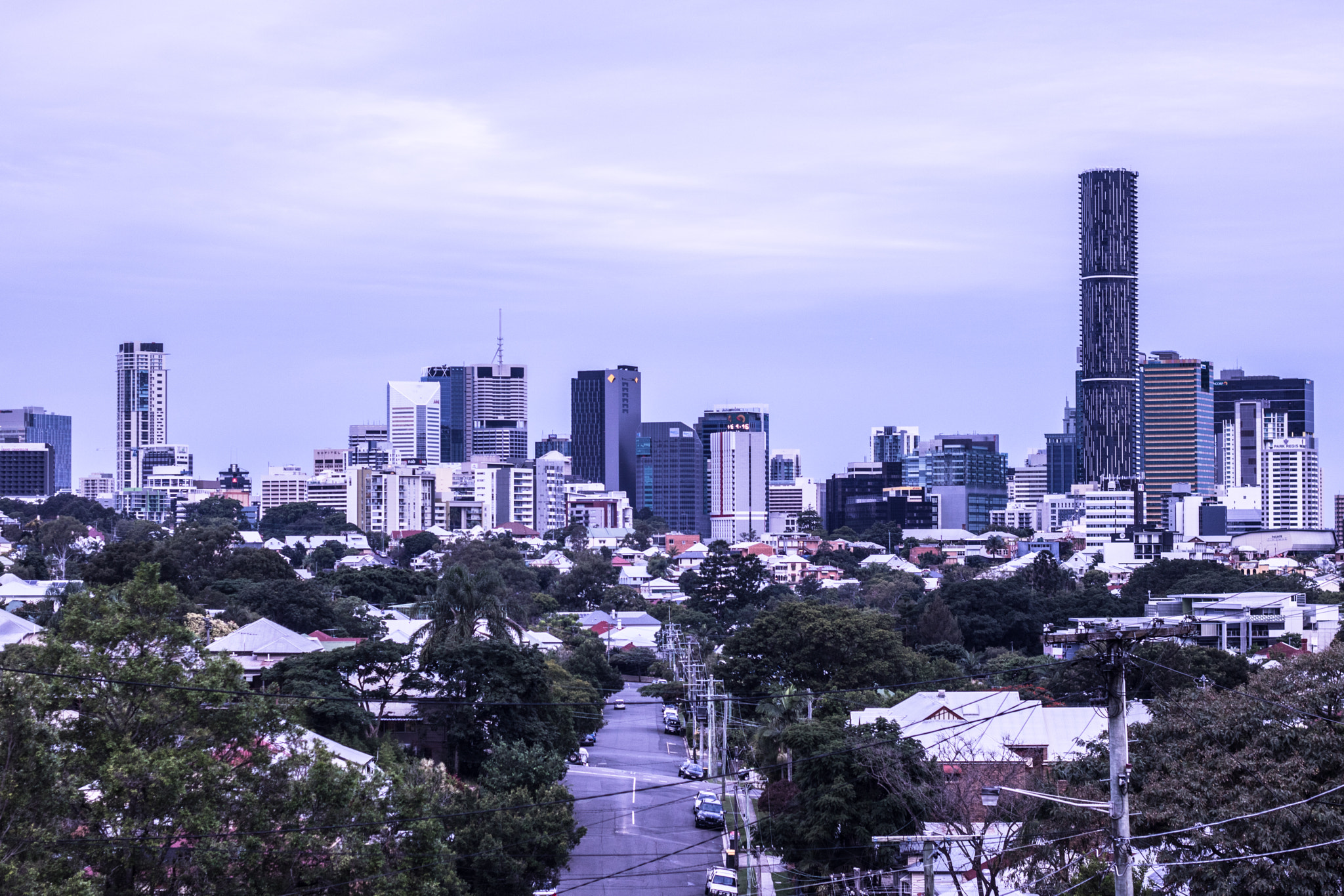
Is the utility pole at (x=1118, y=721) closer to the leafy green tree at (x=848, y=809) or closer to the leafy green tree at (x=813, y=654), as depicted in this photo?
the leafy green tree at (x=848, y=809)

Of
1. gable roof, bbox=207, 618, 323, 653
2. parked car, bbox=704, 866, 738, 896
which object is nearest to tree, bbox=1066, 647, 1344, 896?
parked car, bbox=704, 866, 738, 896

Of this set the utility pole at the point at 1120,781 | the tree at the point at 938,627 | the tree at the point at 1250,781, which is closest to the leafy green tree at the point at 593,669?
the tree at the point at 938,627

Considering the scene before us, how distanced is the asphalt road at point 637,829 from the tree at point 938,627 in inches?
895

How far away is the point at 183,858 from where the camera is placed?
20.2 meters

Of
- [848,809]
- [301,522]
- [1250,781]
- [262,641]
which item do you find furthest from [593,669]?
[301,522]

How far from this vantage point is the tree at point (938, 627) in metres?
76.2

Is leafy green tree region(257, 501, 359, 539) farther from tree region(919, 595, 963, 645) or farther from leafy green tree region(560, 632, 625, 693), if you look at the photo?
leafy green tree region(560, 632, 625, 693)

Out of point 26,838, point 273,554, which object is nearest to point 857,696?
point 26,838

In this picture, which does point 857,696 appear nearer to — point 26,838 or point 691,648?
point 691,648

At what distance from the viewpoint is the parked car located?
3203 centimetres

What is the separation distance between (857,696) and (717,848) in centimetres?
1314

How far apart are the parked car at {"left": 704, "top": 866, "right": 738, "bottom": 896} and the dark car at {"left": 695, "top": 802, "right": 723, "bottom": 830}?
7.06 m

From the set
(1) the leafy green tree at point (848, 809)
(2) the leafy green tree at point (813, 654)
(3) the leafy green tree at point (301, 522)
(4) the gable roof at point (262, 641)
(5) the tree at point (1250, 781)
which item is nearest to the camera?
(5) the tree at point (1250, 781)

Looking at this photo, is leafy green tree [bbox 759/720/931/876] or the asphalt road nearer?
leafy green tree [bbox 759/720/931/876]
